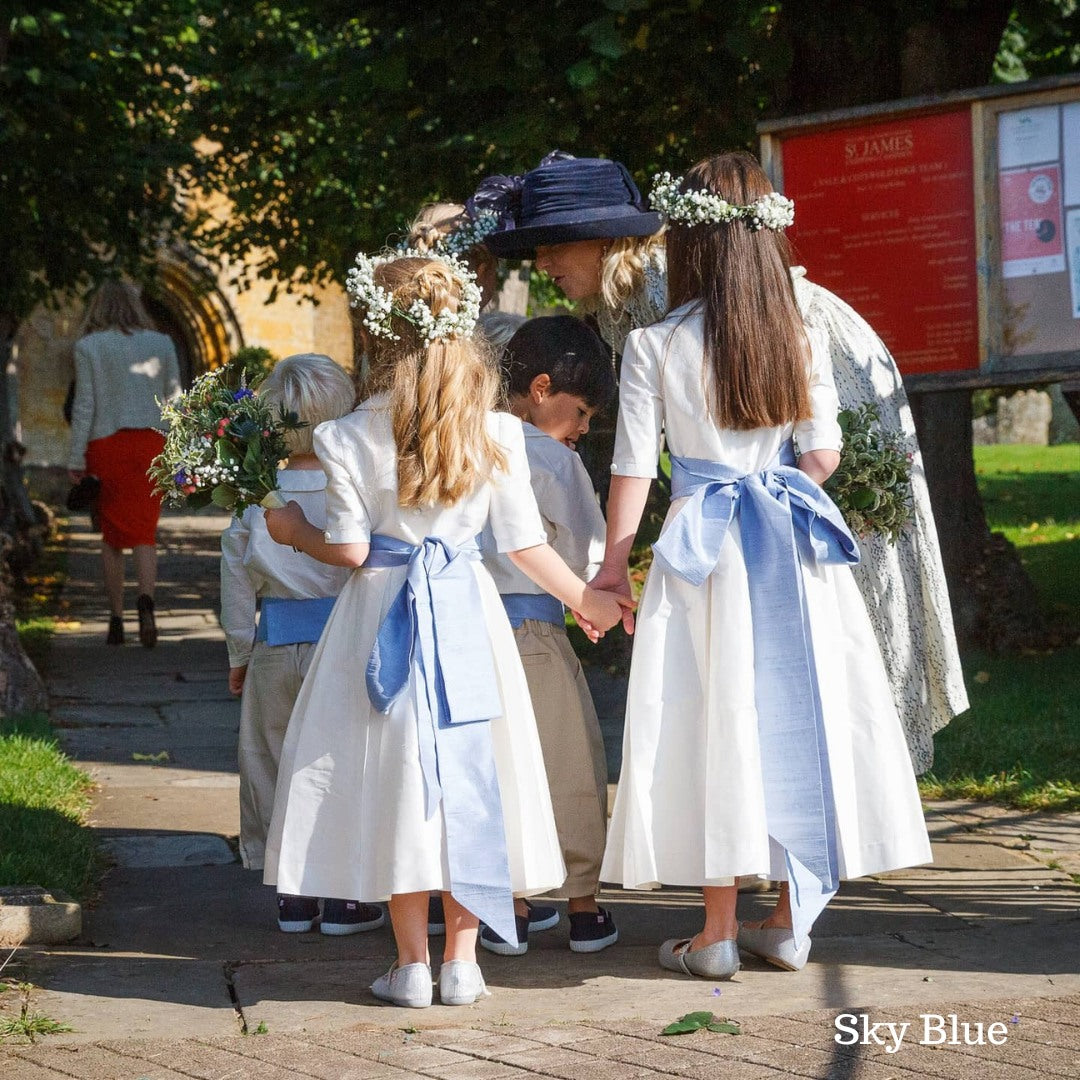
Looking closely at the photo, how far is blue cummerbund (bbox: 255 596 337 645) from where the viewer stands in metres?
4.66

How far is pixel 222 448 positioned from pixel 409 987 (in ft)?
4.31

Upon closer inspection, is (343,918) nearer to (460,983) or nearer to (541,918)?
(541,918)

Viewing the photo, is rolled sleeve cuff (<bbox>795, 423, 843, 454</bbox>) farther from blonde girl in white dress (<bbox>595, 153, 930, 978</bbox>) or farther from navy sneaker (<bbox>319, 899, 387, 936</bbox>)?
navy sneaker (<bbox>319, 899, 387, 936</bbox>)

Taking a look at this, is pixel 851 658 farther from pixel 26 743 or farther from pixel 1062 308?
pixel 26 743

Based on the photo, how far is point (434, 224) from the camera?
15.0 feet

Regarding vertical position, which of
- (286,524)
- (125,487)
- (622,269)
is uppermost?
(622,269)

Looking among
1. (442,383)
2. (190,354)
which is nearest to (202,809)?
(442,383)

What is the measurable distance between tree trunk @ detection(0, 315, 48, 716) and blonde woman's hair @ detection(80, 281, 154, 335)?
4.41 ft

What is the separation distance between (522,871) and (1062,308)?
3.13 metres

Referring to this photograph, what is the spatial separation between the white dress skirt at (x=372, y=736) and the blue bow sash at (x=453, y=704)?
4 centimetres

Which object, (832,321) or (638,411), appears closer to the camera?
(638,411)

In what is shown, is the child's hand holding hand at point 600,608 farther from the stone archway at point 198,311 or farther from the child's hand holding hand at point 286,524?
the stone archway at point 198,311

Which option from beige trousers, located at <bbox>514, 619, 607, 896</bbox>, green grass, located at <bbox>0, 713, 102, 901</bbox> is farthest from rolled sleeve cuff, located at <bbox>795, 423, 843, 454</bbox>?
green grass, located at <bbox>0, 713, 102, 901</bbox>

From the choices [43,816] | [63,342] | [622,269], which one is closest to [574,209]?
[622,269]
